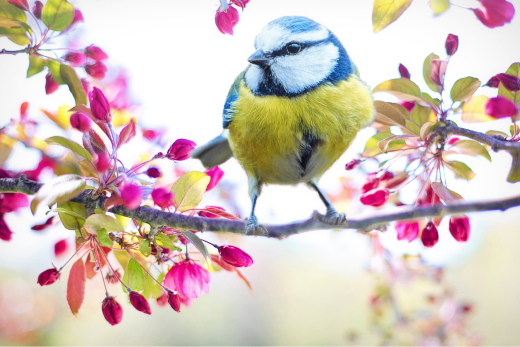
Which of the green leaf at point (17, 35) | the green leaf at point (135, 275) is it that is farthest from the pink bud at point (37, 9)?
the green leaf at point (135, 275)

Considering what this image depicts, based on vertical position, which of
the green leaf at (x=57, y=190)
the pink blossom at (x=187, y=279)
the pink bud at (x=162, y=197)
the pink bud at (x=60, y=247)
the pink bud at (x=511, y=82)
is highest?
the pink bud at (x=511, y=82)

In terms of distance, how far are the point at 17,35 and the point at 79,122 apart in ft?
0.89

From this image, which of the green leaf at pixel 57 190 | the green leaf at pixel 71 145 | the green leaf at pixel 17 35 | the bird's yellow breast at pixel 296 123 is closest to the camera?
the green leaf at pixel 57 190

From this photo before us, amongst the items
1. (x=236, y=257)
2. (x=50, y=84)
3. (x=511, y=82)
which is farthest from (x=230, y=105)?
(x=511, y=82)

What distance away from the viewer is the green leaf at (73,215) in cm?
62

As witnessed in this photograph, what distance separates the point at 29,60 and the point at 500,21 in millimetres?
829

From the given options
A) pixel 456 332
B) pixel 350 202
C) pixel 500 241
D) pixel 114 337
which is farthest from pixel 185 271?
pixel 500 241

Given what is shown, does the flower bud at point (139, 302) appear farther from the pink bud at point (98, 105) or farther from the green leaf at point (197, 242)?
the pink bud at point (98, 105)

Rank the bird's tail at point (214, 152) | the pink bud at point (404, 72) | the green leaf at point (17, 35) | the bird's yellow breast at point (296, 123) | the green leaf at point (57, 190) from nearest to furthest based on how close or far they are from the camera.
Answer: the green leaf at point (57, 190) → the green leaf at point (17, 35) → the pink bud at point (404, 72) → the bird's yellow breast at point (296, 123) → the bird's tail at point (214, 152)

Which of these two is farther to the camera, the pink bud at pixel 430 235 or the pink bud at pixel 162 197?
the pink bud at pixel 430 235

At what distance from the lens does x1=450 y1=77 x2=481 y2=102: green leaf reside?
733 mm

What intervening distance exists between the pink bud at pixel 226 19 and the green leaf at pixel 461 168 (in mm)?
516

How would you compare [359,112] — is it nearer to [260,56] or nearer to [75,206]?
[260,56]

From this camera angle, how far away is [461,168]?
83 cm
